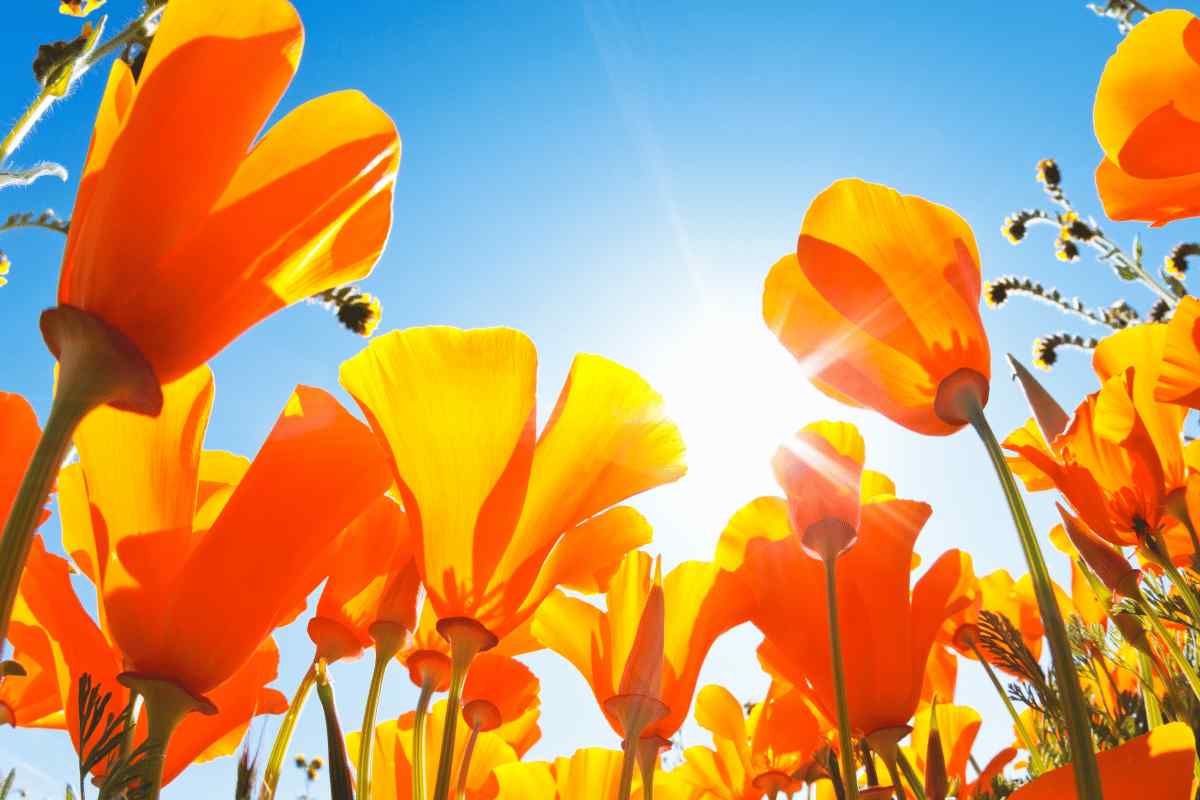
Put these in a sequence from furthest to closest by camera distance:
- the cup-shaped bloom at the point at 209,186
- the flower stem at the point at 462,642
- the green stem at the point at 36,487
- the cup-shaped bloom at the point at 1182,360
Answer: the cup-shaped bloom at the point at 1182,360
the flower stem at the point at 462,642
the cup-shaped bloom at the point at 209,186
the green stem at the point at 36,487

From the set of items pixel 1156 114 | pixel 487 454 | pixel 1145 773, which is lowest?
pixel 1145 773

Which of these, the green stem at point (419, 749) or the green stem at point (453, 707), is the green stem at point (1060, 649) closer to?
the green stem at point (453, 707)

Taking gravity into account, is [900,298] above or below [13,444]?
above

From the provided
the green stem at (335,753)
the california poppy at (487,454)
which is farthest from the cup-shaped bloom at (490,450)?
the green stem at (335,753)

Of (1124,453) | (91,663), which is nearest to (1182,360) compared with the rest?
(1124,453)

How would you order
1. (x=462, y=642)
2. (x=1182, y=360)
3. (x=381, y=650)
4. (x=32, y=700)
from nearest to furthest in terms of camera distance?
1. (x=462, y=642)
2. (x=381, y=650)
3. (x=32, y=700)
4. (x=1182, y=360)

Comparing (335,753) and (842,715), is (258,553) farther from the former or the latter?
(842,715)

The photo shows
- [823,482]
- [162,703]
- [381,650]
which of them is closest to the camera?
[162,703]
